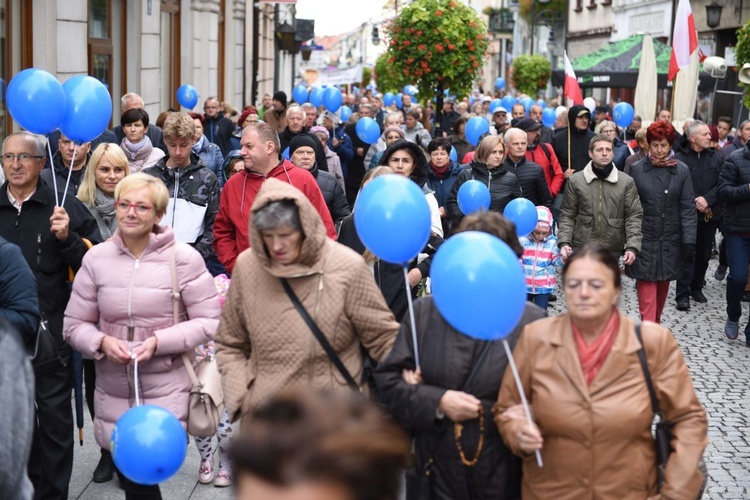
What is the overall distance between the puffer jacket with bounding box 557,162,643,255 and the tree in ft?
34.4

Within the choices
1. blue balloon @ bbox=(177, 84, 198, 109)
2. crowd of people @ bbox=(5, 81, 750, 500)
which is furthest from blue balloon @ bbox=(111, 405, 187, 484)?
blue balloon @ bbox=(177, 84, 198, 109)

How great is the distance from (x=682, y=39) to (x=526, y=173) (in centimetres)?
743

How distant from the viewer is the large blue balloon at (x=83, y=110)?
21.9 feet

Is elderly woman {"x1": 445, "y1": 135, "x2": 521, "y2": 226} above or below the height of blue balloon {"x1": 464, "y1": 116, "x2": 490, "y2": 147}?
below

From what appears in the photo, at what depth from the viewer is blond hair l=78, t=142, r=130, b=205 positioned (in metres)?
6.84

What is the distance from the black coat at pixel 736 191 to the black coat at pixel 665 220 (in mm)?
1043

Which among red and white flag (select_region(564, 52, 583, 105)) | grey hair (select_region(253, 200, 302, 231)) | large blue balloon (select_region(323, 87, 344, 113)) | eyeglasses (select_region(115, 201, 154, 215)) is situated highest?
red and white flag (select_region(564, 52, 583, 105))

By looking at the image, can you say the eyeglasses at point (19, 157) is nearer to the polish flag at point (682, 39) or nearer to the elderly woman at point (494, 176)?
the elderly woman at point (494, 176)

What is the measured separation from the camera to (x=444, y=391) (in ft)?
13.7

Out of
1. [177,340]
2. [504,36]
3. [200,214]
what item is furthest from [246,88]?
[504,36]

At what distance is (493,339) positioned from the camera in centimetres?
398

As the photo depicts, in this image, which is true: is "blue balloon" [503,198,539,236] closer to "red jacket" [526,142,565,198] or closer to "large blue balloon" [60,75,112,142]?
"large blue balloon" [60,75,112,142]

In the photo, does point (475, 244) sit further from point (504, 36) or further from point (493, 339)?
point (504, 36)

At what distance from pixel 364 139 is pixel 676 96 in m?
4.91
